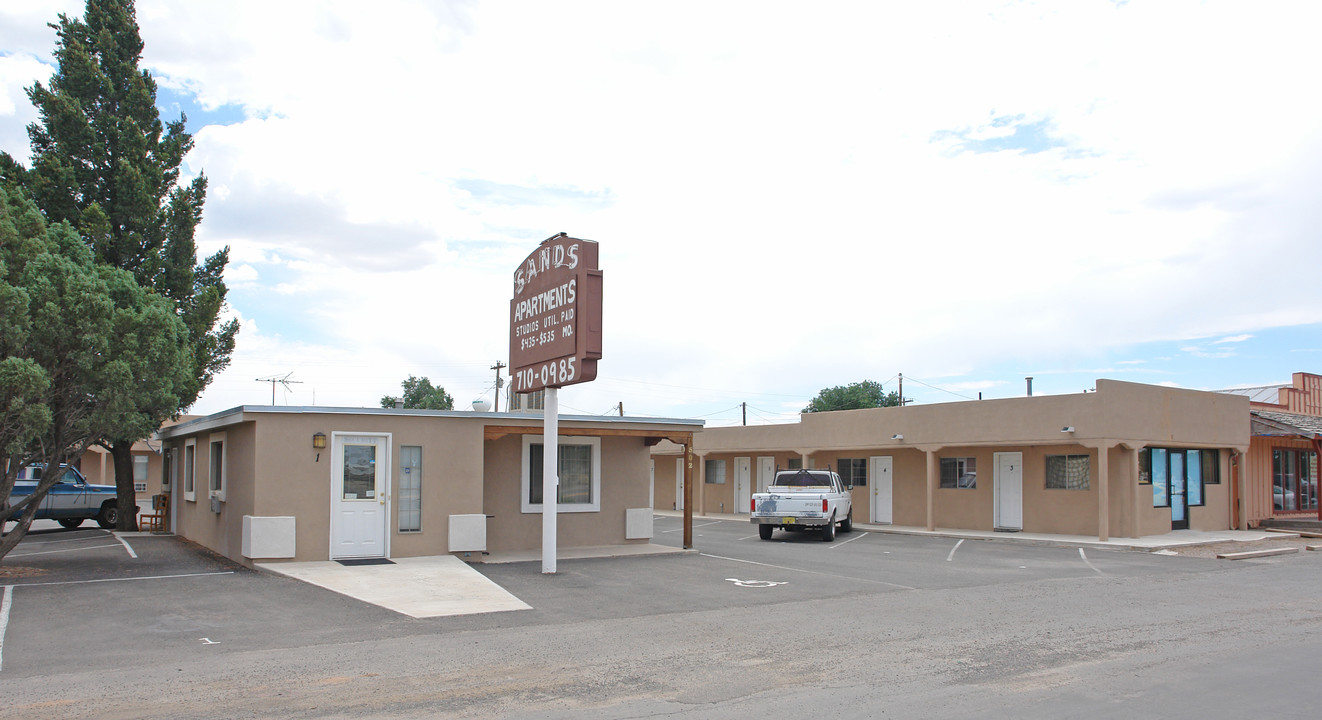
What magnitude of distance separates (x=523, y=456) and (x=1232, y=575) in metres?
13.2

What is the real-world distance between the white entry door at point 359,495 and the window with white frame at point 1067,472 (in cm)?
1768

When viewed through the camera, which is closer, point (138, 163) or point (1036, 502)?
point (138, 163)

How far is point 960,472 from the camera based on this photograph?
27.3 metres

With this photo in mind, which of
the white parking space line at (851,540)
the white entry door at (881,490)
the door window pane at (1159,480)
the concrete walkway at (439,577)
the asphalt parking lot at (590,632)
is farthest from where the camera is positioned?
the white entry door at (881,490)

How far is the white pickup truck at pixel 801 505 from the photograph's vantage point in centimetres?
2264

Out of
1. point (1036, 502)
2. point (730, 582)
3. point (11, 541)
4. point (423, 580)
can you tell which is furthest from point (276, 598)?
point (1036, 502)

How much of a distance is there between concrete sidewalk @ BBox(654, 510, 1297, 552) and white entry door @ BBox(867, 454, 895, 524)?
24.9 inches

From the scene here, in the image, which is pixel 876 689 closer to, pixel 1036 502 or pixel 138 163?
pixel 1036 502

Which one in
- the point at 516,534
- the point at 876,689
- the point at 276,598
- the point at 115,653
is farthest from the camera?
the point at 516,534

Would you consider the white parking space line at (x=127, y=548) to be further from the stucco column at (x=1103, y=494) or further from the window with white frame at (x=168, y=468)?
the stucco column at (x=1103, y=494)

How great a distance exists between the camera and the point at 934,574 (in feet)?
53.2

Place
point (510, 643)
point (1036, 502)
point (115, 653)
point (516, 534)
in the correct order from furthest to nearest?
1. point (1036, 502)
2. point (516, 534)
3. point (510, 643)
4. point (115, 653)

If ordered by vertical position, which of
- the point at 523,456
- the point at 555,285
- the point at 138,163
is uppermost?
the point at 138,163

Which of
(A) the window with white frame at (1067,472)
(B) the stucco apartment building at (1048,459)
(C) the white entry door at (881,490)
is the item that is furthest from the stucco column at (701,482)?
(A) the window with white frame at (1067,472)
